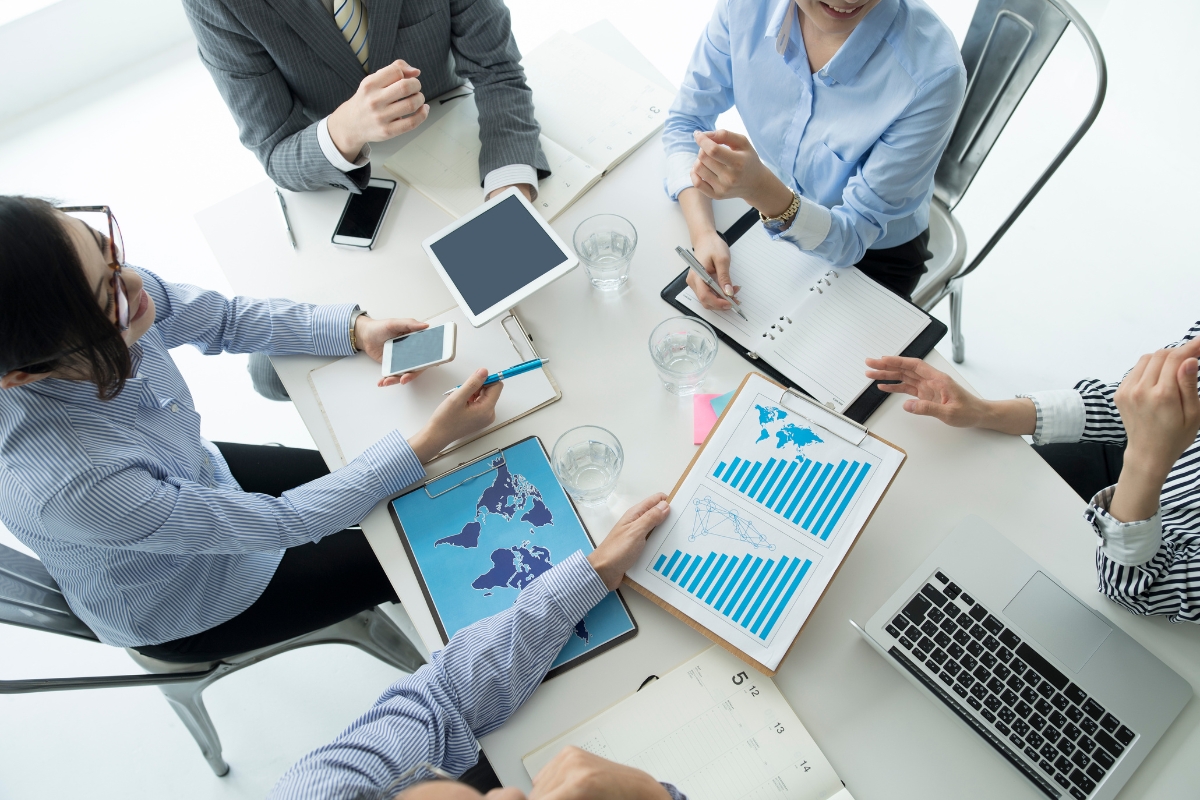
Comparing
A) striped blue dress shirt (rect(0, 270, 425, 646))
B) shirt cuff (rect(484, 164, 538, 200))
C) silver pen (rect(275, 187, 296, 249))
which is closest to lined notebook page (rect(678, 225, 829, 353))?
shirt cuff (rect(484, 164, 538, 200))

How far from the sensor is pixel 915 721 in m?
1.02

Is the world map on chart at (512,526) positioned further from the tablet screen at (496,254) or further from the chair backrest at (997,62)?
the chair backrest at (997,62)

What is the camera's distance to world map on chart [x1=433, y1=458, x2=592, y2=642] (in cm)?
114

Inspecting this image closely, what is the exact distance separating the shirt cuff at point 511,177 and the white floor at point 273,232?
43.0 inches

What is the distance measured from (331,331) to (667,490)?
0.71 metres

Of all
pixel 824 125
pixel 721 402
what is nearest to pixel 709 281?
pixel 721 402

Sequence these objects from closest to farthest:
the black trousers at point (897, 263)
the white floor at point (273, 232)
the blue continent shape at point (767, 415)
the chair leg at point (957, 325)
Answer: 1. the blue continent shape at point (767, 415)
2. the black trousers at point (897, 263)
3. the white floor at point (273, 232)
4. the chair leg at point (957, 325)

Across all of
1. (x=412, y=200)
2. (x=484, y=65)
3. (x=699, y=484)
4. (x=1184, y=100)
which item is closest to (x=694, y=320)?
(x=699, y=484)

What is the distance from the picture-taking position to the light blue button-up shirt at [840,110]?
1.27 metres

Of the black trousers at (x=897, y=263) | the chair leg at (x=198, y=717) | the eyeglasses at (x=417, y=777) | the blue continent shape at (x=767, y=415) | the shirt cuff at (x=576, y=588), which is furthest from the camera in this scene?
the black trousers at (x=897, y=263)

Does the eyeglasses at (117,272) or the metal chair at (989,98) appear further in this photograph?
the metal chair at (989,98)

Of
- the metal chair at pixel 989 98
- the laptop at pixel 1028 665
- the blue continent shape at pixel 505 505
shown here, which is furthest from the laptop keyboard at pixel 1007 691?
the metal chair at pixel 989 98

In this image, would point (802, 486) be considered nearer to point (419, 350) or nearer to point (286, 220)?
point (419, 350)

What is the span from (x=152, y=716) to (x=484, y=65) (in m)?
1.93
